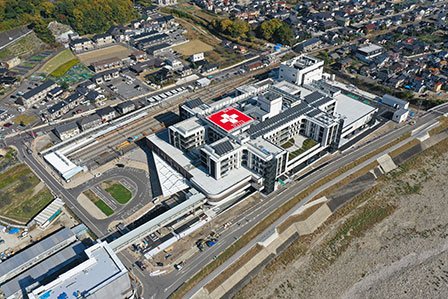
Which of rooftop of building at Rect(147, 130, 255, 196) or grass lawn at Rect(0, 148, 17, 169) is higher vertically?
rooftop of building at Rect(147, 130, 255, 196)

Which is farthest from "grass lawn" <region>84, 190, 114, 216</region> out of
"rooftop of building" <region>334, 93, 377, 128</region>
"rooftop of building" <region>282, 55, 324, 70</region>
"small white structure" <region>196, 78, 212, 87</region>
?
"rooftop of building" <region>282, 55, 324, 70</region>

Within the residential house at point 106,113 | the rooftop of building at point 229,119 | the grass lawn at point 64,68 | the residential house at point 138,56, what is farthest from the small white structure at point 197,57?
the rooftop of building at point 229,119

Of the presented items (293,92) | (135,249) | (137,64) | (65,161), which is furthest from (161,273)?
(137,64)

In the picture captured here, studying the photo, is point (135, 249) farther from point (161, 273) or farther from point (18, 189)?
point (18, 189)

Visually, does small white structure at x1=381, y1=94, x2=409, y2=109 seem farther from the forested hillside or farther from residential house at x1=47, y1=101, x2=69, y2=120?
the forested hillside

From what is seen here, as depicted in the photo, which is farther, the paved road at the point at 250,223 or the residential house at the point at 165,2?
the residential house at the point at 165,2

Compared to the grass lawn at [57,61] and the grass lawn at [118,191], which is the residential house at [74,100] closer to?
the grass lawn at [57,61]
